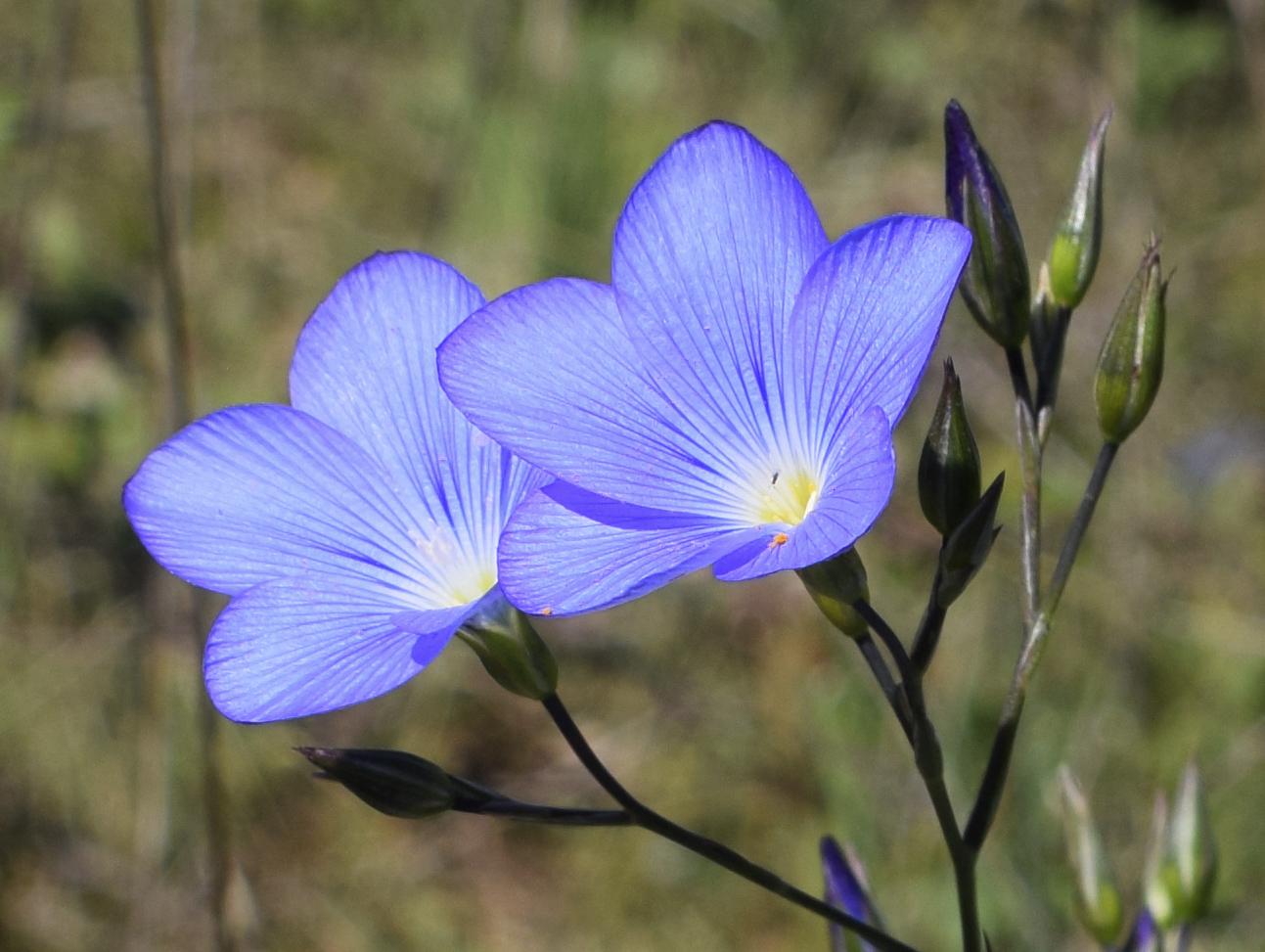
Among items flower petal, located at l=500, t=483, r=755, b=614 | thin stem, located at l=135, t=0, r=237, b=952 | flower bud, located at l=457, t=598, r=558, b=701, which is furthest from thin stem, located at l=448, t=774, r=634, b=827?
thin stem, located at l=135, t=0, r=237, b=952

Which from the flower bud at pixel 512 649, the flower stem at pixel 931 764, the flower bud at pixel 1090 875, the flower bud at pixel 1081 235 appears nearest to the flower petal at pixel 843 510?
the flower stem at pixel 931 764

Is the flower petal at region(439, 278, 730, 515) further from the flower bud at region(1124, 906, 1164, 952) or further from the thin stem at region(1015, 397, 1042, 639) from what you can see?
the flower bud at region(1124, 906, 1164, 952)

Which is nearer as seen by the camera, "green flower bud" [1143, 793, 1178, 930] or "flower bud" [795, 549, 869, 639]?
"flower bud" [795, 549, 869, 639]

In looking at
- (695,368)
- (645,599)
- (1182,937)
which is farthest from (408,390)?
(645,599)

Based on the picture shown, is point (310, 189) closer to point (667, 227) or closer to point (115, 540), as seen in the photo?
point (115, 540)

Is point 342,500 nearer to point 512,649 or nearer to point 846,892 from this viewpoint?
point 512,649
